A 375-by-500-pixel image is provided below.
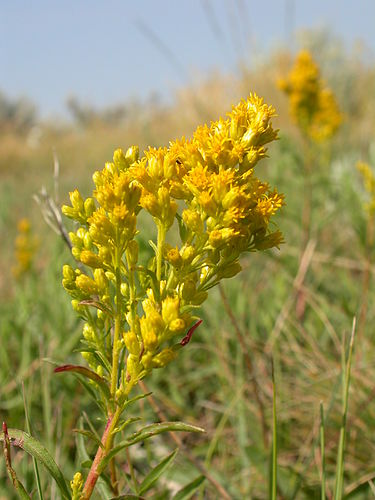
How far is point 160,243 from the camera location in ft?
3.04

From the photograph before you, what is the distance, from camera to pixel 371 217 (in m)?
2.53

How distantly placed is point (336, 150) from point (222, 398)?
5.00 metres

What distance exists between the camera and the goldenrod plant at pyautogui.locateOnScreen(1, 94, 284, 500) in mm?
879

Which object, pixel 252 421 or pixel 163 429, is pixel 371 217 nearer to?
pixel 252 421

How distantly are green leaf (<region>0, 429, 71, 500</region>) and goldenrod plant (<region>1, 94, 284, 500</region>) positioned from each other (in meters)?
0.02

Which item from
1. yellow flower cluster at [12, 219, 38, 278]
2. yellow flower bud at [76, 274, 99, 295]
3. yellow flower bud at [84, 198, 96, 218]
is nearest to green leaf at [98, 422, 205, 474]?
yellow flower bud at [76, 274, 99, 295]

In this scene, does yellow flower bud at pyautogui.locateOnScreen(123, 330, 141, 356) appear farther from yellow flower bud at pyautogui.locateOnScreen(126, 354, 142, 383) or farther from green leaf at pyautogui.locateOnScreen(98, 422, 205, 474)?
green leaf at pyautogui.locateOnScreen(98, 422, 205, 474)

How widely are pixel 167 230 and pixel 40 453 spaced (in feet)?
1.34

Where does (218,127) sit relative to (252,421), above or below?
above

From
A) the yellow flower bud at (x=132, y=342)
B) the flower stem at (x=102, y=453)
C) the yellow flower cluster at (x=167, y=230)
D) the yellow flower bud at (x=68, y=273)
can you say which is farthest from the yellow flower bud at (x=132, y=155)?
the flower stem at (x=102, y=453)

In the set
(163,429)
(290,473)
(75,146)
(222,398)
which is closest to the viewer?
(163,429)

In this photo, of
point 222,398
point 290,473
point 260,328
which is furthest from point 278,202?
point 260,328

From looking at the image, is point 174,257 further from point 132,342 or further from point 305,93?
point 305,93

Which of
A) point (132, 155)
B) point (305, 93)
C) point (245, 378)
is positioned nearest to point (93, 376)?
point (132, 155)
